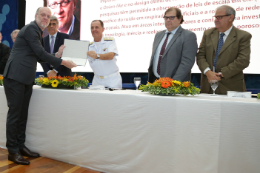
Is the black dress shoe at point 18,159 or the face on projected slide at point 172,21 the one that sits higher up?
the face on projected slide at point 172,21

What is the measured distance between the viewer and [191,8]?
320 centimetres

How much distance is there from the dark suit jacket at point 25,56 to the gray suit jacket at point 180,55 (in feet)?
3.61

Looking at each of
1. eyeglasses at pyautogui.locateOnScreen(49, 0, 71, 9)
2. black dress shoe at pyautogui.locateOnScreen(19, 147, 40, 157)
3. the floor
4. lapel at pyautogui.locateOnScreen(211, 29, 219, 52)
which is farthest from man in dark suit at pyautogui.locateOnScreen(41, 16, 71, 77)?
eyeglasses at pyautogui.locateOnScreen(49, 0, 71, 9)

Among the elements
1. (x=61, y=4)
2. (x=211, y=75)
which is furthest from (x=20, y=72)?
(x=61, y=4)

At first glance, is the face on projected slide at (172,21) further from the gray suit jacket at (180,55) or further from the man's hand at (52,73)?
the man's hand at (52,73)

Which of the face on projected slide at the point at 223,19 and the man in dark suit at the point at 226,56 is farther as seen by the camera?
the face on projected slide at the point at 223,19

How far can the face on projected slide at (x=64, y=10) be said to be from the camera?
Result: 4317mm

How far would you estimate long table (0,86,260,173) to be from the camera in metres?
1.32

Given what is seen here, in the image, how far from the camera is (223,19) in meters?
2.04

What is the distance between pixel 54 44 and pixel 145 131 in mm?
1779

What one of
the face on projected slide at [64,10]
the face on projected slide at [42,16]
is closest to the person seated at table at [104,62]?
the face on projected slide at [42,16]

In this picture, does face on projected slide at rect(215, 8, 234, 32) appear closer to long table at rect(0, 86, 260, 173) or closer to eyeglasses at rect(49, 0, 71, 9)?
long table at rect(0, 86, 260, 173)

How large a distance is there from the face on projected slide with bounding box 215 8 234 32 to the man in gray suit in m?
0.28

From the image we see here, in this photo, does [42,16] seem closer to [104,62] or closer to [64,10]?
[104,62]
